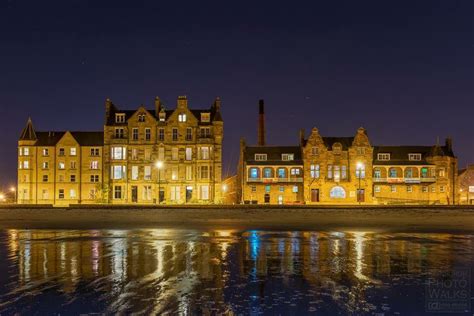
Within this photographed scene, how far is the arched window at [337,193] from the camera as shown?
82.5 m

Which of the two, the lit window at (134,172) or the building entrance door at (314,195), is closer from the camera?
the lit window at (134,172)

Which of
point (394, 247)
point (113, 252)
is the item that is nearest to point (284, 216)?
point (394, 247)

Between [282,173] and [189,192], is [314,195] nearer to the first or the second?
[282,173]

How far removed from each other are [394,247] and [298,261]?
7.38 m

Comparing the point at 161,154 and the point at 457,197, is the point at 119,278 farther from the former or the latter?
the point at 457,197

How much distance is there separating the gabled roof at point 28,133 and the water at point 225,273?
5749 cm

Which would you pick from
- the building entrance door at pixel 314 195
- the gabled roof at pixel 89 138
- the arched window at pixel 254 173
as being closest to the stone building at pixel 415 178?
the building entrance door at pixel 314 195

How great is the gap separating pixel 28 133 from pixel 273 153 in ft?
134

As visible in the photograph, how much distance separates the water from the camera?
13234mm

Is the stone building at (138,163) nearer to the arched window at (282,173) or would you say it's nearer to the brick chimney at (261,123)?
the arched window at (282,173)

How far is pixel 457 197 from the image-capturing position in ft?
278

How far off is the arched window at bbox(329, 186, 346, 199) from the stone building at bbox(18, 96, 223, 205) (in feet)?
61.4

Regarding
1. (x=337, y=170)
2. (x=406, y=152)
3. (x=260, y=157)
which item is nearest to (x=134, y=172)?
(x=260, y=157)

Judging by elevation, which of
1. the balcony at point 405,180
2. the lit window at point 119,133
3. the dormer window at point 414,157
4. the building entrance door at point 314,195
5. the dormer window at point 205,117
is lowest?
the building entrance door at point 314,195
